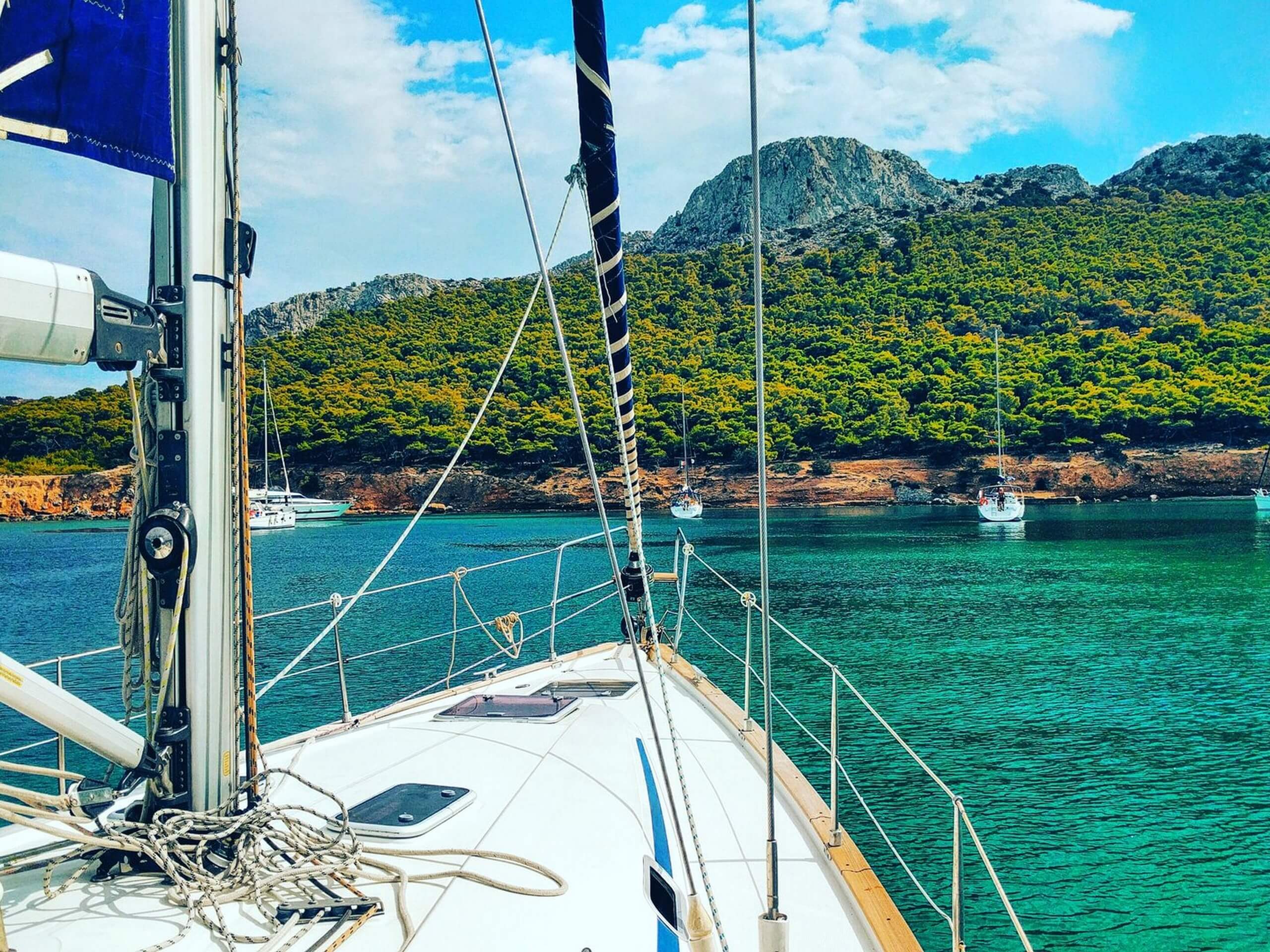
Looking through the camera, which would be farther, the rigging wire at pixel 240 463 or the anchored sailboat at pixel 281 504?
the anchored sailboat at pixel 281 504

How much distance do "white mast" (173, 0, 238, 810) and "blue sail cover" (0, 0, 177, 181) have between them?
0.17 ft

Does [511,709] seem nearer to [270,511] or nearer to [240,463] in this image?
[240,463]

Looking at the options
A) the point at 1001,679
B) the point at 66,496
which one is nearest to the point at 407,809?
the point at 1001,679

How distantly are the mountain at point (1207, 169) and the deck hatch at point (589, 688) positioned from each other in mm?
102142

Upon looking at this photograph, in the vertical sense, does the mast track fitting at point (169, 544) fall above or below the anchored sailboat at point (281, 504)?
above

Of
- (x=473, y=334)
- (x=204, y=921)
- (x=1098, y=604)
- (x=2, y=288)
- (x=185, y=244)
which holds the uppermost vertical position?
(x=473, y=334)

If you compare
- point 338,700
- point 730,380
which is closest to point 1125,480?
point 730,380

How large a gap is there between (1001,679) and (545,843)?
12.1 metres

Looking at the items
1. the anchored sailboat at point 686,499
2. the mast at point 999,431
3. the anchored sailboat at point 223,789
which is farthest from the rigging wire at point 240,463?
the anchored sailboat at point 686,499

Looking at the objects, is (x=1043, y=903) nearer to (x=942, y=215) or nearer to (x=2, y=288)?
(x=2, y=288)

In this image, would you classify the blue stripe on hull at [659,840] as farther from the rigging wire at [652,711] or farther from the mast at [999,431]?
the mast at [999,431]

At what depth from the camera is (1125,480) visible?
53750mm

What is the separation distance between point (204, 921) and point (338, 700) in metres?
11.1

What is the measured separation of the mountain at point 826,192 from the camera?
10106 cm
